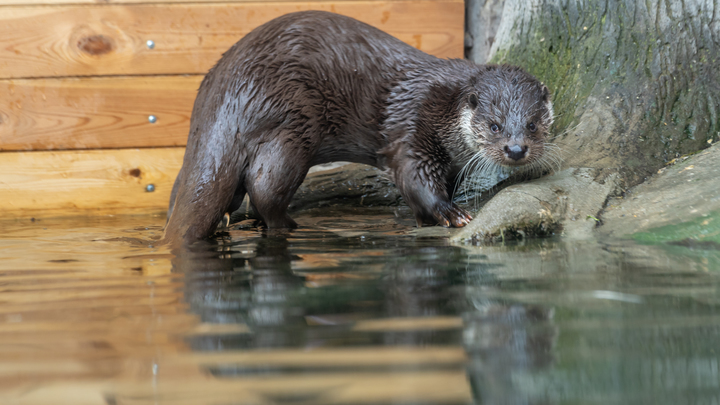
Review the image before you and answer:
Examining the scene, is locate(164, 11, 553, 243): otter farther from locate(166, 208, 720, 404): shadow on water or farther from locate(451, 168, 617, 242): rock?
locate(166, 208, 720, 404): shadow on water

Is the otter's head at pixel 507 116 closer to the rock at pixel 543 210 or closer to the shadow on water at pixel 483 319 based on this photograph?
the rock at pixel 543 210

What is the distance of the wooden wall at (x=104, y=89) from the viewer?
3.31m

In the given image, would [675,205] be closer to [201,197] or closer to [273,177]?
[273,177]

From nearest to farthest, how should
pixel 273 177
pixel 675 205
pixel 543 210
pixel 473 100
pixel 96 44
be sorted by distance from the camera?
pixel 675 205 < pixel 543 210 < pixel 273 177 < pixel 473 100 < pixel 96 44

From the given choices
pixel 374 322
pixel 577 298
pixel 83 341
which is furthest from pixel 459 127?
pixel 83 341

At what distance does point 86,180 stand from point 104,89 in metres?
0.53

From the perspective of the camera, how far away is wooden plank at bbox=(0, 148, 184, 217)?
3336 mm

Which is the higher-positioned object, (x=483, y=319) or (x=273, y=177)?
(x=273, y=177)

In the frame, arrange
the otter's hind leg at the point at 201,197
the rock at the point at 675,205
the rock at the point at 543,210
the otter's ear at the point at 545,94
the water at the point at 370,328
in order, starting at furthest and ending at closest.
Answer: the otter's ear at the point at 545,94, the otter's hind leg at the point at 201,197, the rock at the point at 543,210, the rock at the point at 675,205, the water at the point at 370,328

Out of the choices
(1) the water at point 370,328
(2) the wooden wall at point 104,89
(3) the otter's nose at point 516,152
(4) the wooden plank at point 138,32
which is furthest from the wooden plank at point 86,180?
(3) the otter's nose at point 516,152

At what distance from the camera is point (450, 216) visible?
2.51 meters

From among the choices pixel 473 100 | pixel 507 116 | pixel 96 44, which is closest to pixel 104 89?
pixel 96 44

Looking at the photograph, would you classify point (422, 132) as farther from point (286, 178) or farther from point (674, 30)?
point (674, 30)

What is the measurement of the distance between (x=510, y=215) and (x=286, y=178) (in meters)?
0.94
